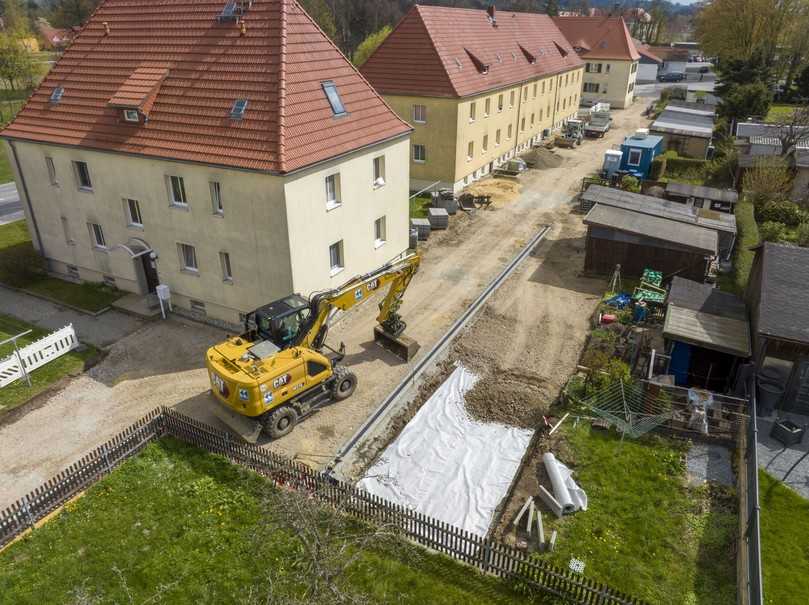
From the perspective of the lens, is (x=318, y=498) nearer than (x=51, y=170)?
Yes

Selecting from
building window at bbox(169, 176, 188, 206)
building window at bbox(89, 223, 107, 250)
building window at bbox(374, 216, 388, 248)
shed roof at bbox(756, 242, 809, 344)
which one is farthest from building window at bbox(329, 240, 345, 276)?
shed roof at bbox(756, 242, 809, 344)

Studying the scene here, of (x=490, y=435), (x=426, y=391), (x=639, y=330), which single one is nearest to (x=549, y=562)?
(x=490, y=435)

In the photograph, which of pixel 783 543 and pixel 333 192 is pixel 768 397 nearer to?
pixel 783 543

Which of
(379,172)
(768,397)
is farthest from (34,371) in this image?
(768,397)

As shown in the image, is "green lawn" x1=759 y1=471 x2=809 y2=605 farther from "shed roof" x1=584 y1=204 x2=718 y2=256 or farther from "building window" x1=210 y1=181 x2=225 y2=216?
"building window" x1=210 y1=181 x2=225 y2=216

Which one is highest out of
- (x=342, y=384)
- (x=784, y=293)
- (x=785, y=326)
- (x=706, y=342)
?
(x=784, y=293)
